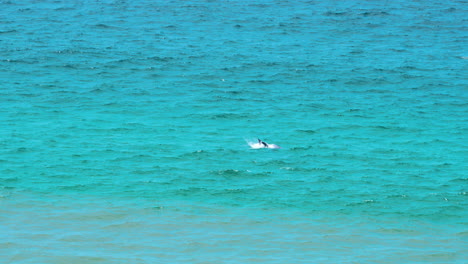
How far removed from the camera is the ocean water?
33.8m

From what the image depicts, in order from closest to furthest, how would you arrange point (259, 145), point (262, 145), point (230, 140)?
point (262, 145) < point (259, 145) < point (230, 140)

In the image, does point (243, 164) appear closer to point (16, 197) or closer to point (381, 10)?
point (16, 197)

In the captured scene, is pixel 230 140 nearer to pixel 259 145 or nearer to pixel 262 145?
pixel 259 145

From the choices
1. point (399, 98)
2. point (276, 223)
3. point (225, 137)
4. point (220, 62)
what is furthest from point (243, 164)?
point (220, 62)

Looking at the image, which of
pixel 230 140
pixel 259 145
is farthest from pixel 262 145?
pixel 230 140

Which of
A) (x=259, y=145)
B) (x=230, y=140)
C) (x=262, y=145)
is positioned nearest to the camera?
(x=262, y=145)

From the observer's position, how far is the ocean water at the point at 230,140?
33812 millimetres

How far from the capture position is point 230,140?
45.4 m

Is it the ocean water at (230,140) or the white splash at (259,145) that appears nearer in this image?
the ocean water at (230,140)

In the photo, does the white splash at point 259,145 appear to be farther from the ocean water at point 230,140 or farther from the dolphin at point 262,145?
the ocean water at point 230,140

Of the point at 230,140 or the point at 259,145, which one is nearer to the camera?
the point at 259,145

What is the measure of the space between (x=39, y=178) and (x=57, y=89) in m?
14.8

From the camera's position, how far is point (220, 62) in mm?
61000

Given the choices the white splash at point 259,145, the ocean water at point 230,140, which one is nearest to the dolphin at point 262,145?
the white splash at point 259,145
